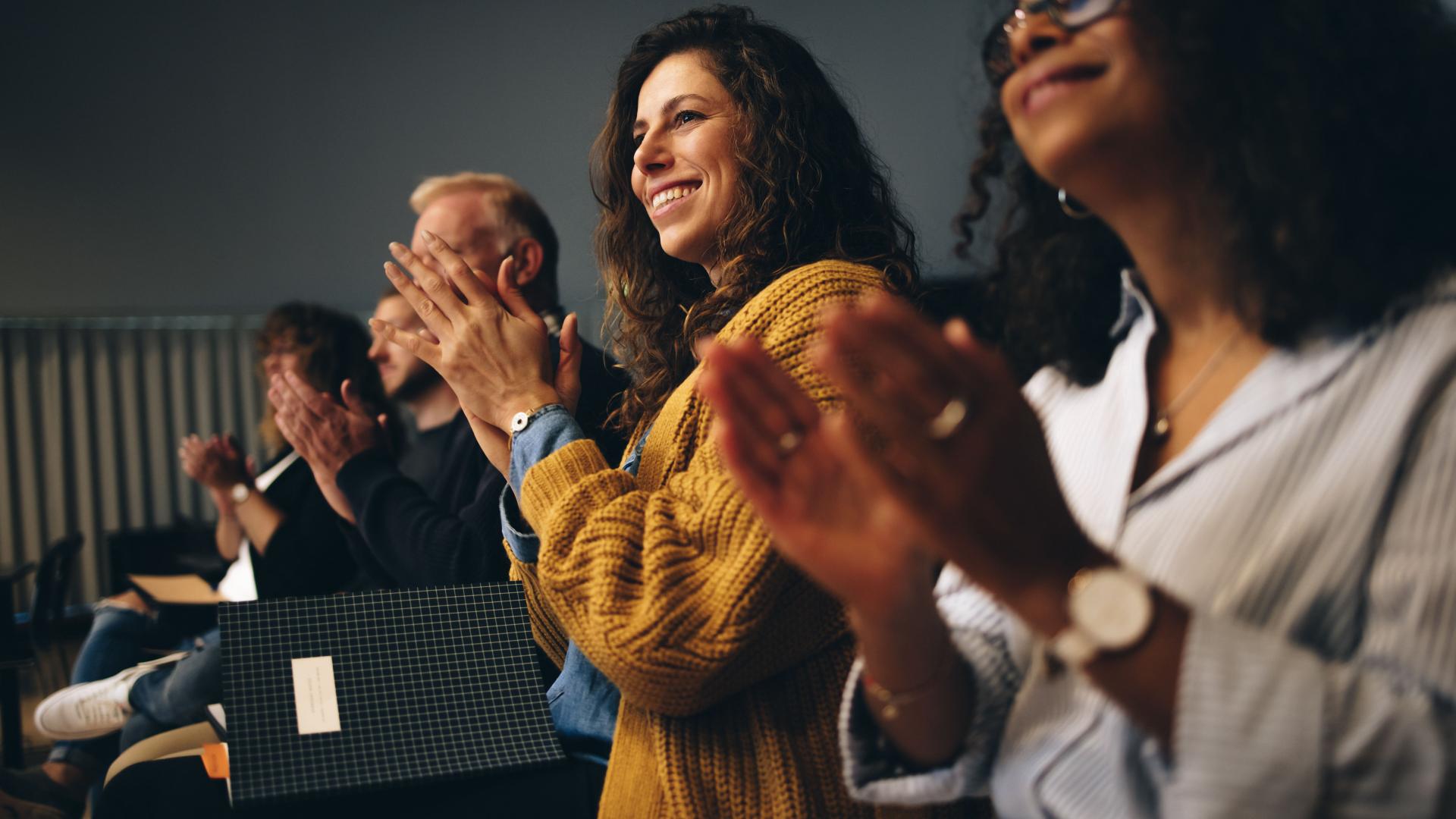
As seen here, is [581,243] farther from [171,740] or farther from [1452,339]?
[1452,339]

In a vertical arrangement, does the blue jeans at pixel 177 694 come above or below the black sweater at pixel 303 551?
below

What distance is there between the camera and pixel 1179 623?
61 cm

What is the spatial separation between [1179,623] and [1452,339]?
247 millimetres

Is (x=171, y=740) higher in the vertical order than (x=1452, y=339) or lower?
lower

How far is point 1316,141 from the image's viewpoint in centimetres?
67

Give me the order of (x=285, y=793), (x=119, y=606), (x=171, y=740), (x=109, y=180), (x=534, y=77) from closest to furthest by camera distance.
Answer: (x=285, y=793)
(x=171, y=740)
(x=119, y=606)
(x=109, y=180)
(x=534, y=77)

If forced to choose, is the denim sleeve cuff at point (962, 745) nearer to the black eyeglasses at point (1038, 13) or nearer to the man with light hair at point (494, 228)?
the black eyeglasses at point (1038, 13)

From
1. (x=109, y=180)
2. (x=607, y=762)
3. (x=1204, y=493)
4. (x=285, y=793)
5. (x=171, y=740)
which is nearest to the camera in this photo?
(x=1204, y=493)

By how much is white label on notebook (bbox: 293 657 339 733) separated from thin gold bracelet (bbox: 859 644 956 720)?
0.62 metres

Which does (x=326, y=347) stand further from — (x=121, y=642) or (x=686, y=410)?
(x=686, y=410)

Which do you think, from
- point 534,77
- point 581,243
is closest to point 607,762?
point 581,243

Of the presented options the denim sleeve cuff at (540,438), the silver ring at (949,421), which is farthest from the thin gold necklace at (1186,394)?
the denim sleeve cuff at (540,438)

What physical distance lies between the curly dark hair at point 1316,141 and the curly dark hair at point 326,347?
2.50 meters

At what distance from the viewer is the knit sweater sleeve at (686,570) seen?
998mm
